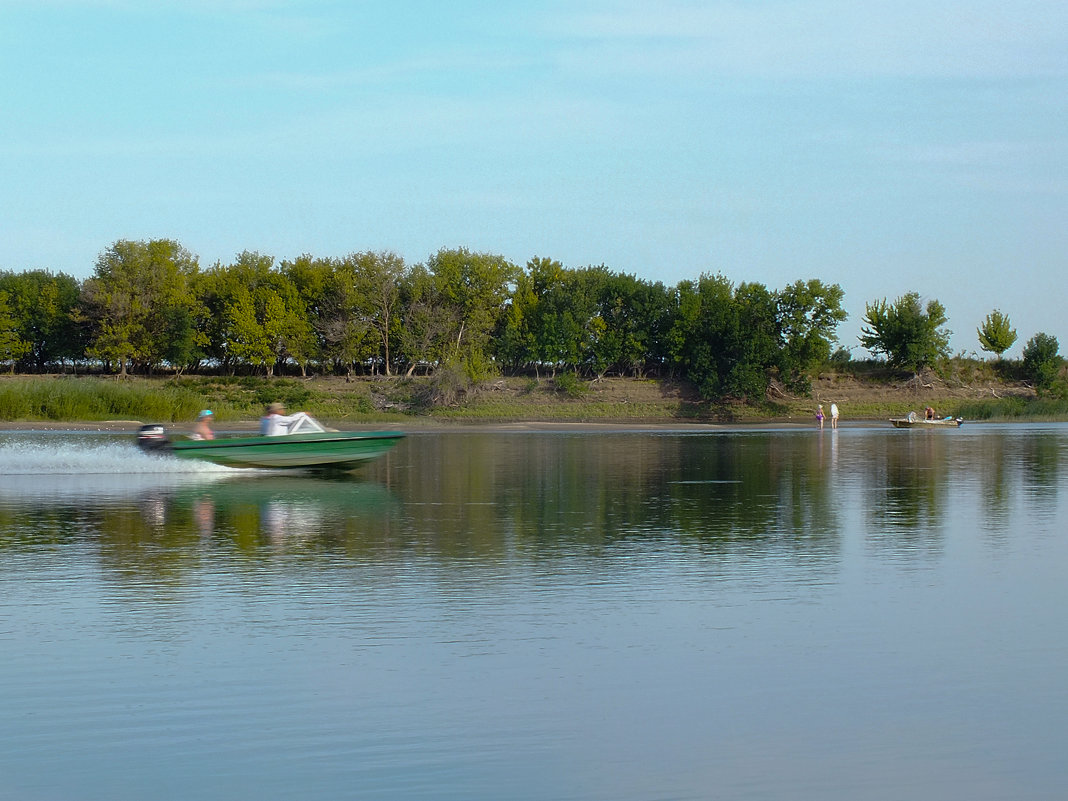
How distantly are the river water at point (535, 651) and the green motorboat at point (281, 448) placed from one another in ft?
26.9

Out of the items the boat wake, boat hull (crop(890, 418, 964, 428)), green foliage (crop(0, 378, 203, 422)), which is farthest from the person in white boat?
boat hull (crop(890, 418, 964, 428))

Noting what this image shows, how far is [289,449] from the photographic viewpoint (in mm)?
30984

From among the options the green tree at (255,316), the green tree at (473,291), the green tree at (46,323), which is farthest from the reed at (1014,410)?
the green tree at (46,323)

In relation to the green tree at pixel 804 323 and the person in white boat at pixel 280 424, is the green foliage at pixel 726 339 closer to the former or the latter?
the green tree at pixel 804 323

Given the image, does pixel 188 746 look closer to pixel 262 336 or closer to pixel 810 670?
pixel 810 670

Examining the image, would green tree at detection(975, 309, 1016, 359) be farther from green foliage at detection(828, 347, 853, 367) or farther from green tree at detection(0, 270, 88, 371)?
green tree at detection(0, 270, 88, 371)

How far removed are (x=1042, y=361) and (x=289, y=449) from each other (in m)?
71.1

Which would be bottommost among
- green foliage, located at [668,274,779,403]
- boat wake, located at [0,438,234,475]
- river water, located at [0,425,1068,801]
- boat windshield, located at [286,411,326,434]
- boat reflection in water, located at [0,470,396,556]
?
river water, located at [0,425,1068,801]

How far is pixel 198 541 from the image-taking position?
690 inches

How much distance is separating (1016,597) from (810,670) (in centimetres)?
444

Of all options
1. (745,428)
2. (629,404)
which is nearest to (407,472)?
(745,428)

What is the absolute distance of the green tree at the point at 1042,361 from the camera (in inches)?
3346

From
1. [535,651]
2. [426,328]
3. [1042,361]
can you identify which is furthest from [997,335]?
[535,651]

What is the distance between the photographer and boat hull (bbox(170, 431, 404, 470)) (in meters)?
30.6
